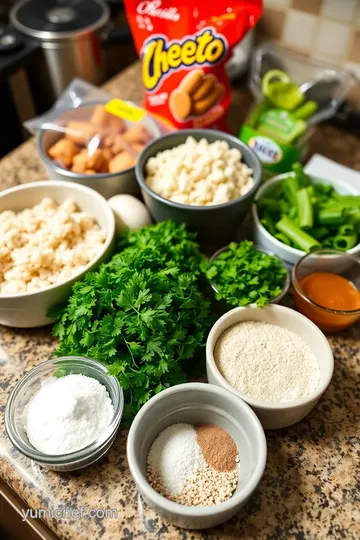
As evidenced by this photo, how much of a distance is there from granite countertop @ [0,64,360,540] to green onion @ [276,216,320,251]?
0.26 meters

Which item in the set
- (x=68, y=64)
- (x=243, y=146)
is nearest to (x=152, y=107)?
(x=243, y=146)

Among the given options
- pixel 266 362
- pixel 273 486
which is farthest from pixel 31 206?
pixel 273 486

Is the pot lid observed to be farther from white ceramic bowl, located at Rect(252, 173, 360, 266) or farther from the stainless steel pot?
white ceramic bowl, located at Rect(252, 173, 360, 266)

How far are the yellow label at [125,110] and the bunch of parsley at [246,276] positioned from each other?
451mm

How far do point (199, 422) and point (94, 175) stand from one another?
0.56 meters

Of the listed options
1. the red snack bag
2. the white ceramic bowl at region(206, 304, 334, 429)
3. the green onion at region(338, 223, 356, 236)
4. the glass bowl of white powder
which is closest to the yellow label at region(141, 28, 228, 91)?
the red snack bag

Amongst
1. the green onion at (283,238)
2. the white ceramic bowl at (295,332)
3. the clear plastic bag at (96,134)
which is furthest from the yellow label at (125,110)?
the white ceramic bowl at (295,332)

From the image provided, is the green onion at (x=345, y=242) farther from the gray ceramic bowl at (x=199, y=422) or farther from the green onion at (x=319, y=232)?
the gray ceramic bowl at (x=199, y=422)

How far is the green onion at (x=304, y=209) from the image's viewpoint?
0.92 meters

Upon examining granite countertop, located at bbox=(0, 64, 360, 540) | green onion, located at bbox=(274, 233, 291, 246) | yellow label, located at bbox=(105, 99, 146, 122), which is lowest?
granite countertop, located at bbox=(0, 64, 360, 540)

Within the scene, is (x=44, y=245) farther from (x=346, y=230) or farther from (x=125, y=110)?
(x=346, y=230)

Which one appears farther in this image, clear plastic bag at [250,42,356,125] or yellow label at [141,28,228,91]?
clear plastic bag at [250,42,356,125]

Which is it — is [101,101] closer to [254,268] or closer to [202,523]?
[254,268]

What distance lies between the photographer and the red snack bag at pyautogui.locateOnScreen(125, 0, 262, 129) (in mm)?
1006
